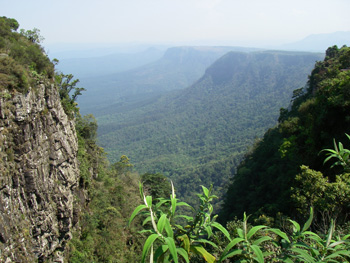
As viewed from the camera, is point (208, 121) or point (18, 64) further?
point (208, 121)

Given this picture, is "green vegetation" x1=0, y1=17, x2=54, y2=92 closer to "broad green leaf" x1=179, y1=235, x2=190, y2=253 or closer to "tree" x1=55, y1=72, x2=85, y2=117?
"tree" x1=55, y1=72, x2=85, y2=117

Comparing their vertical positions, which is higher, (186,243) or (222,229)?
(222,229)

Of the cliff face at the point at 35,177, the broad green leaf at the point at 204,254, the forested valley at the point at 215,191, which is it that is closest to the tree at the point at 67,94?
the forested valley at the point at 215,191

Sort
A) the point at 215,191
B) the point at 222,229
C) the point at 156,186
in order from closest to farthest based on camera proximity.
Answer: the point at 222,229 < the point at 156,186 < the point at 215,191

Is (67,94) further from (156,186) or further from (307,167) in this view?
(307,167)

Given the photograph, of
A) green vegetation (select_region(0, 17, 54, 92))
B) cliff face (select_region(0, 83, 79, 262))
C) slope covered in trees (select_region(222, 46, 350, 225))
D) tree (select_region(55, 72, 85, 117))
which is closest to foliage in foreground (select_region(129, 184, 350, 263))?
slope covered in trees (select_region(222, 46, 350, 225))

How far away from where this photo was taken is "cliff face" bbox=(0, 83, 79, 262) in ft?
35.9

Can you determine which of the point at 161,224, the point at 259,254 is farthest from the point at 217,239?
the point at 161,224

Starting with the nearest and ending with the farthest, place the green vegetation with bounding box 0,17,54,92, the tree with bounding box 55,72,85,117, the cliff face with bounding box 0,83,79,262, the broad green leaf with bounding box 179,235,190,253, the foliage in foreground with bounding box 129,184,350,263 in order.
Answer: the foliage in foreground with bounding box 129,184,350,263, the broad green leaf with bounding box 179,235,190,253, the cliff face with bounding box 0,83,79,262, the green vegetation with bounding box 0,17,54,92, the tree with bounding box 55,72,85,117

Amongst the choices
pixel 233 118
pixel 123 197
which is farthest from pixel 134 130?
pixel 123 197

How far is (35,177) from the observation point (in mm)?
12656

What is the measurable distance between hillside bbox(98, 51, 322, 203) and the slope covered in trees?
2598 centimetres

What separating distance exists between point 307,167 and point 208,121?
121m

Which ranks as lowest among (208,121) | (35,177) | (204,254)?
(208,121)
